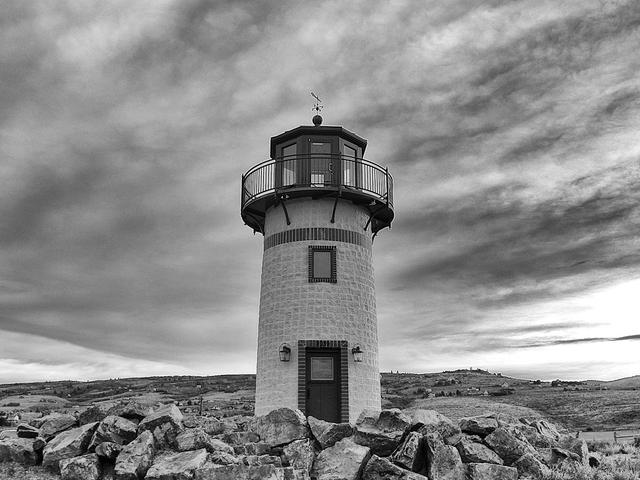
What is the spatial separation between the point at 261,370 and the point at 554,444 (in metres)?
9.72

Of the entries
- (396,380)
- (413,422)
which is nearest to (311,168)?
(413,422)

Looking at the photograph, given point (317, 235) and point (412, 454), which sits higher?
point (317, 235)

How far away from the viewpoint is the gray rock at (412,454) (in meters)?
13.8

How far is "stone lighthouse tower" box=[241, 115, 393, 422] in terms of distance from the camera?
21156 mm

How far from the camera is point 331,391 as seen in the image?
21.1m

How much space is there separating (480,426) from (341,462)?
3.77m

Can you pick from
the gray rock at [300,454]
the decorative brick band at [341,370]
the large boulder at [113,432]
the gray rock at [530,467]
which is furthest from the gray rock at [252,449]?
the decorative brick band at [341,370]

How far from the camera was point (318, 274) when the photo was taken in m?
22.2

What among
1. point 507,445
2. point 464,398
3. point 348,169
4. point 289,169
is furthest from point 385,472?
point 464,398

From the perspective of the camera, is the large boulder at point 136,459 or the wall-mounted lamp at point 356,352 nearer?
the large boulder at point 136,459

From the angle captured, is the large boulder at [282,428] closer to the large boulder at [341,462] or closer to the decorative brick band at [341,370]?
the large boulder at [341,462]

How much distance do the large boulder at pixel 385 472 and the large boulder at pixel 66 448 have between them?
6.20 m

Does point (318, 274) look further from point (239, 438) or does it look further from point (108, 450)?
point (108, 450)

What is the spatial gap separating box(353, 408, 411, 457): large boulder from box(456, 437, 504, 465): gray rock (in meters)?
1.29
